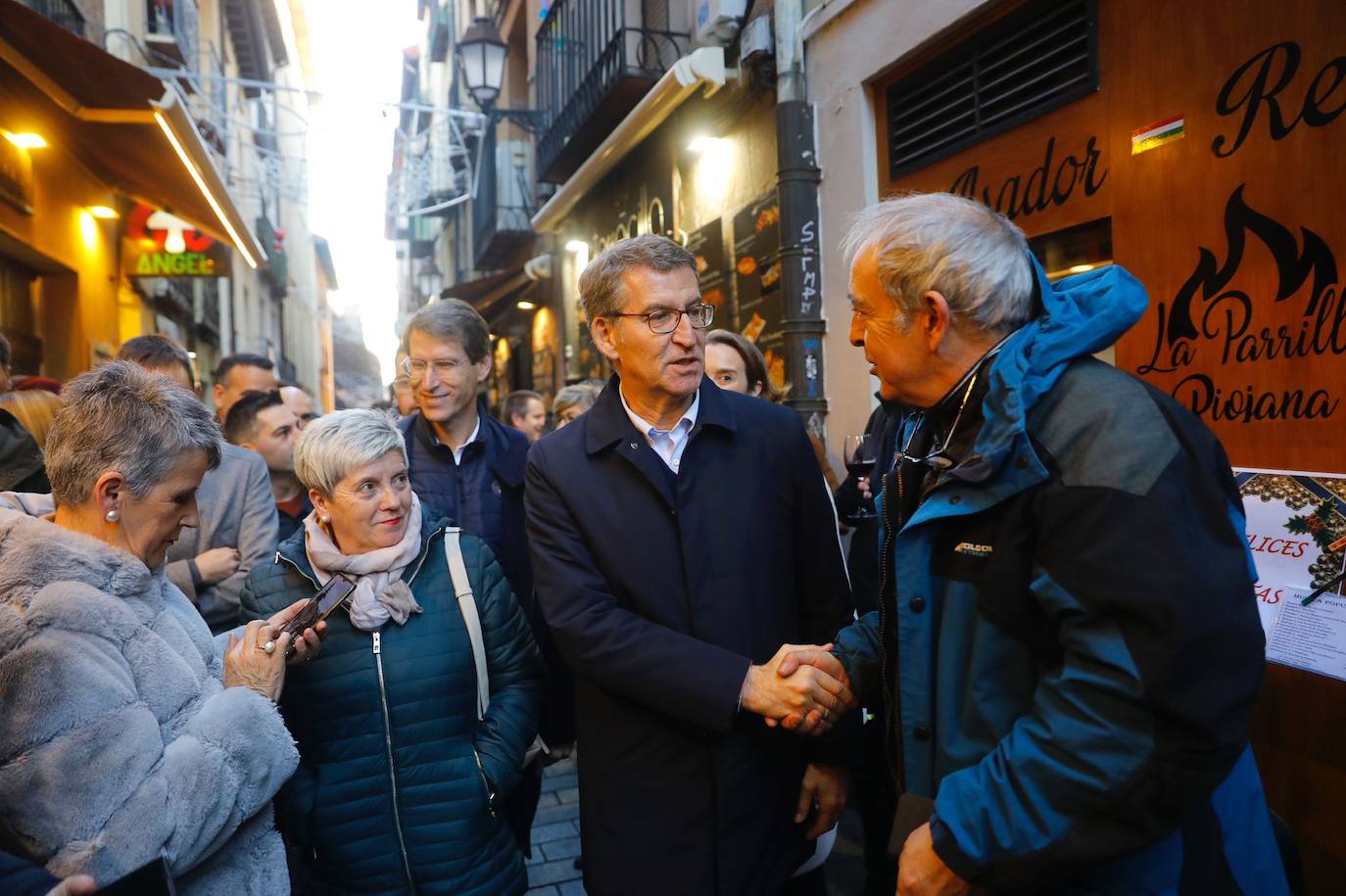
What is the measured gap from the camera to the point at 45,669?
1.57m

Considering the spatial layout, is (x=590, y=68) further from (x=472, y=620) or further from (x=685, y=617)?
(x=685, y=617)

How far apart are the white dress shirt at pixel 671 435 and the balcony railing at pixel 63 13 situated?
7.69 metres

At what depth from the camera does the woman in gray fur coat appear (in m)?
1.57

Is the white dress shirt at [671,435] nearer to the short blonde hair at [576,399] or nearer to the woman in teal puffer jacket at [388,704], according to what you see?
the woman in teal puffer jacket at [388,704]

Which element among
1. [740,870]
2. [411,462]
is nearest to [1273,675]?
[740,870]

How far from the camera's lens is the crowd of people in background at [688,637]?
1398mm

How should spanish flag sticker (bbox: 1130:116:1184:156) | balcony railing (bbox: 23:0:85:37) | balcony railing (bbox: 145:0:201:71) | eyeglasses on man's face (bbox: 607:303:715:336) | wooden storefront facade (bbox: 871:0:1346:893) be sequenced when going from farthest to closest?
balcony railing (bbox: 145:0:201:71)
balcony railing (bbox: 23:0:85:37)
spanish flag sticker (bbox: 1130:116:1184:156)
wooden storefront facade (bbox: 871:0:1346:893)
eyeglasses on man's face (bbox: 607:303:715:336)

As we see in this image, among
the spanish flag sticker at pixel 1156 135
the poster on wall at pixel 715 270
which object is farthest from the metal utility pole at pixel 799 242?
the spanish flag sticker at pixel 1156 135

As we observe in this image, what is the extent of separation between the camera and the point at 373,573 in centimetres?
242

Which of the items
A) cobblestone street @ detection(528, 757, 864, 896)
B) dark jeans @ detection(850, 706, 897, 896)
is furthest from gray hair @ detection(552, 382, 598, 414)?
dark jeans @ detection(850, 706, 897, 896)

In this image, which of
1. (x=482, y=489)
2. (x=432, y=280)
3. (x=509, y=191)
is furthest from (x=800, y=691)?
(x=432, y=280)

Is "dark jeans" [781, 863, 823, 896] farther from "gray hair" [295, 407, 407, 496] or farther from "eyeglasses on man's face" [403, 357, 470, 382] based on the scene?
"eyeglasses on man's face" [403, 357, 470, 382]

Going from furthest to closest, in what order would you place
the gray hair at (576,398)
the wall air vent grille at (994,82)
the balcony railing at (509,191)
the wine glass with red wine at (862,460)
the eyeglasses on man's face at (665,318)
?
the balcony railing at (509,191) < the gray hair at (576,398) < the wall air vent grille at (994,82) < the wine glass with red wine at (862,460) < the eyeglasses on man's face at (665,318)

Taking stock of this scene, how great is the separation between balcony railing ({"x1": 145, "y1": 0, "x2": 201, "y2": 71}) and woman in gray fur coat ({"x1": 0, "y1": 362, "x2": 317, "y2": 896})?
1283 centimetres
